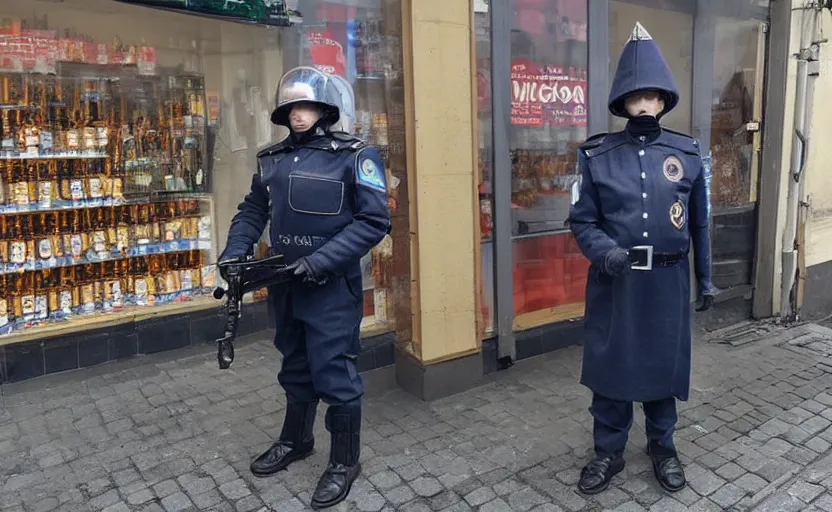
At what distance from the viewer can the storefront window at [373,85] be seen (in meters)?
4.64

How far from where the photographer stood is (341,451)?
333 cm

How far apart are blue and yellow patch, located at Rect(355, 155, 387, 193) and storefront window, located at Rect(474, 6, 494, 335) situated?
170 centimetres

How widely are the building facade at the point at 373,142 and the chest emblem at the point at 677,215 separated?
5.23ft

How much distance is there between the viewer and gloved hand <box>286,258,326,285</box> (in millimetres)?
2969

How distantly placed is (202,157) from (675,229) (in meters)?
4.05

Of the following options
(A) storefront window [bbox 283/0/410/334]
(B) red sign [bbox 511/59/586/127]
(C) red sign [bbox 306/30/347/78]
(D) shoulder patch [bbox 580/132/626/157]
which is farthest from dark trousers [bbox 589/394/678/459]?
(C) red sign [bbox 306/30/347/78]

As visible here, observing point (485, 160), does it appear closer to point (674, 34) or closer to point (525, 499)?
point (525, 499)

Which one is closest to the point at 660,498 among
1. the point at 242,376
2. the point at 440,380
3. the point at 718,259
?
the point at 440,380

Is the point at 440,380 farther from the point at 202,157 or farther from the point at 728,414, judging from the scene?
→ the point at 202,157

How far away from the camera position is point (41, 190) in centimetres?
502

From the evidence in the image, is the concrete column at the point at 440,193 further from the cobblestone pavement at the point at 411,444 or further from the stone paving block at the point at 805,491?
the stone paving block at the point at 805,491

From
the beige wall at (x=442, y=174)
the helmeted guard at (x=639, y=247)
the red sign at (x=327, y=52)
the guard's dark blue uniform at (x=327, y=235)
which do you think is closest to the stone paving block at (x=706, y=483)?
the helmeted guard at (x=639, y=247)

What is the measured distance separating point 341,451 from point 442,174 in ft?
6.37

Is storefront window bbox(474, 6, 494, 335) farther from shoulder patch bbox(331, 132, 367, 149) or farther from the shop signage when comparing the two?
shoulder patch bbox(331, 132, 367, 149)
